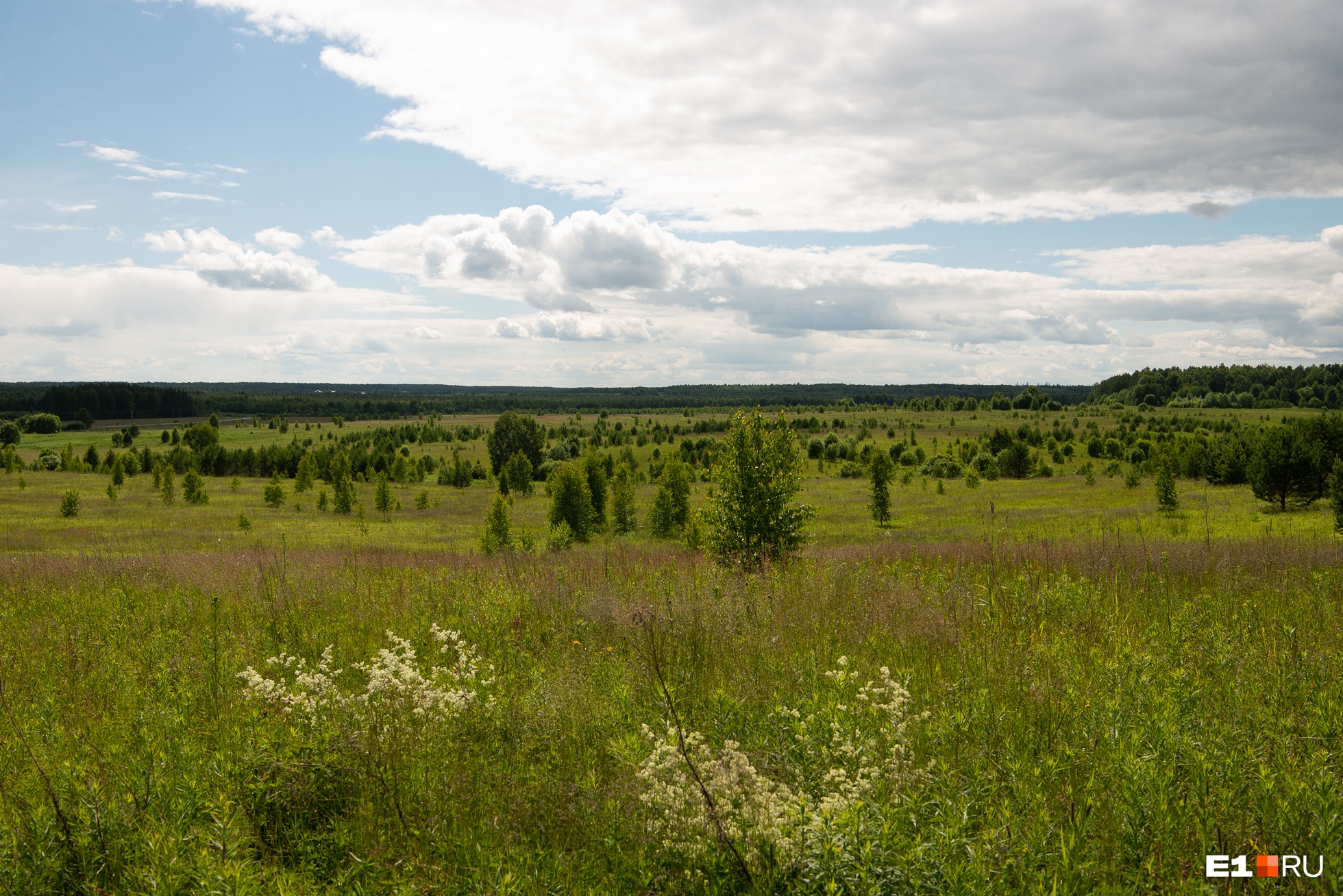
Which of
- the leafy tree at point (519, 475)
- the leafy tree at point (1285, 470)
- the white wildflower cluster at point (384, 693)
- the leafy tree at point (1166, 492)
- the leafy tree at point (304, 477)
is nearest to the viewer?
the white wildflower cluster at point (384, 693)

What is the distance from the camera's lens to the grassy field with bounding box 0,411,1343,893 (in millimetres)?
3096

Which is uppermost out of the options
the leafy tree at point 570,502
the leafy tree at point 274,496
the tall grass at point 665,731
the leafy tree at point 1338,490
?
the tall grass at point 665,731

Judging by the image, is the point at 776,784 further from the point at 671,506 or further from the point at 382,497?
the point at 382,497

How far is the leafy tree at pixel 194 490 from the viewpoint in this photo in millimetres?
58438

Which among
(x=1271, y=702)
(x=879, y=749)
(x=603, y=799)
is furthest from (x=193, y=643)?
(x=1271, y=702)

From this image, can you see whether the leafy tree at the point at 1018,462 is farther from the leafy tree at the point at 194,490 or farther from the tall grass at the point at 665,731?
the leafy tree at the point at 194,490

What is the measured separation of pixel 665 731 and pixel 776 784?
1.14 metres

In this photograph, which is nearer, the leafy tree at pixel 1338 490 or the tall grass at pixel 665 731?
the tall grass at pixel 665 731

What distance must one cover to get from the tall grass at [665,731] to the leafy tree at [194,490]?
6126cm

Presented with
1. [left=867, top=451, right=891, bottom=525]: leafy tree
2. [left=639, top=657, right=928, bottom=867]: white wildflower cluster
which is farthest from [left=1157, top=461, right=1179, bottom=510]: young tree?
[left=639, top=657, right=928, bottom=867]: white wildflower cluster

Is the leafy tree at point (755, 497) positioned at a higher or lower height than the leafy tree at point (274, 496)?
higher

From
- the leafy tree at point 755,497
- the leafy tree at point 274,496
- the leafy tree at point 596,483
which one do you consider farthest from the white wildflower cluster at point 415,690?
the leafy tree at point 274,496

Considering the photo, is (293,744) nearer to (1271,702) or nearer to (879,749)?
(879,749)

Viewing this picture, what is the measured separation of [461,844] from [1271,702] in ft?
17.7
